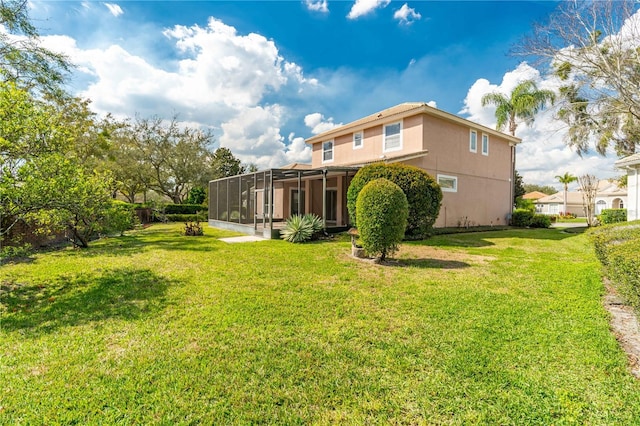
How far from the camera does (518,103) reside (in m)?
22.2

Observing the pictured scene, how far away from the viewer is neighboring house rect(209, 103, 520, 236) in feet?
49.1

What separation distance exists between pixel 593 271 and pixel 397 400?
7.50 metres

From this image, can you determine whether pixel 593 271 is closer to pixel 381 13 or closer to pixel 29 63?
pixel 381 13

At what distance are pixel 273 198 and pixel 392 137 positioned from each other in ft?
26.3

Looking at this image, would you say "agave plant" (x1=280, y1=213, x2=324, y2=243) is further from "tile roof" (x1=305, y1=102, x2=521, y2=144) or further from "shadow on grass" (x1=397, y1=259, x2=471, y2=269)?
"tile roof" (x1=305, y1=102, x2=521, y2=144)

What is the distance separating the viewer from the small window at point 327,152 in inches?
810

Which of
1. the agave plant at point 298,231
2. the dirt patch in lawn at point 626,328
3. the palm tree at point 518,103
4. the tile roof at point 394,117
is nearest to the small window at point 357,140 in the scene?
the tile roof at point 394,117

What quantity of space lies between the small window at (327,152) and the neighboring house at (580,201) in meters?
44.0

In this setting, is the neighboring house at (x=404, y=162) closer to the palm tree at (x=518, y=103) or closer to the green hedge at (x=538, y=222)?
the green hedge at (x=538, y=222)

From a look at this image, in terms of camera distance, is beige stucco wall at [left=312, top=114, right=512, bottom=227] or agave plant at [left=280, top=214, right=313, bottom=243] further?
beige stucco wall at [left=312, top=114, right=512, bottom=227]

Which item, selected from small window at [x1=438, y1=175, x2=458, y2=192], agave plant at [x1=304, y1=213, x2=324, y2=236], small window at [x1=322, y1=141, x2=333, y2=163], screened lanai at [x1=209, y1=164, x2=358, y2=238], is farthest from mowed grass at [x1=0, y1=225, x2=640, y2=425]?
small window at [x1=322, y1=141, x2=333, y2=163]

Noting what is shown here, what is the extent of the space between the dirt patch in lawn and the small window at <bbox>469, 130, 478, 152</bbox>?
1383 cm

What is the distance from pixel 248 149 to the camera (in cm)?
3039

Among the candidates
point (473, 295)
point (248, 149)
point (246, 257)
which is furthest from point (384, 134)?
point (248, 149)
